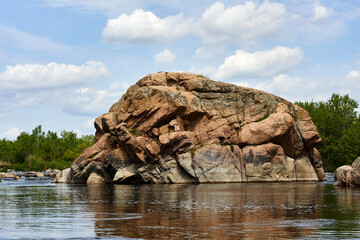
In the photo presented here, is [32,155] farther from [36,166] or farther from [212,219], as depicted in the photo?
[212,219]

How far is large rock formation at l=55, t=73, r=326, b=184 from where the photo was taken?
60250 mm

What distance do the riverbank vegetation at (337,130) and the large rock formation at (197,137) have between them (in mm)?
38288

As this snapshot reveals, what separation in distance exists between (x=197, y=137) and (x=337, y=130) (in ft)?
219

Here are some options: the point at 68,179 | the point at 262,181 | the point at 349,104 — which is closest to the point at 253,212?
the point at 262,181

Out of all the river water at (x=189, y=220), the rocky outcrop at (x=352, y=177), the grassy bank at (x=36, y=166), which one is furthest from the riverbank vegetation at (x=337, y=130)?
the river water at (x=189, y=220)

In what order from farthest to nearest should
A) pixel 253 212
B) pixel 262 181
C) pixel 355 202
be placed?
pixel 262 181 → pixel 355 202 → pixel 253 212

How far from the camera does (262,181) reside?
61.2 m

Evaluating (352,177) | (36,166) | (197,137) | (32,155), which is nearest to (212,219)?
(352,177)

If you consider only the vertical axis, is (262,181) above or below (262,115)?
below

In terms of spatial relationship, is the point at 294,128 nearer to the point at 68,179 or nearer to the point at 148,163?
the point at 148,163

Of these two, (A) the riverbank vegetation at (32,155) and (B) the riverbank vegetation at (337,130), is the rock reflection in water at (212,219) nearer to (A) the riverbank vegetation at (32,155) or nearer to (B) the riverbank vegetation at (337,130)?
(B) the riverbank vegetation at (337,130)

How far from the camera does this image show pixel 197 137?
2485 inches

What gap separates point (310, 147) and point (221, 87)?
15.5 m

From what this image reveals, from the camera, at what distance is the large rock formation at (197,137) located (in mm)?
60250
